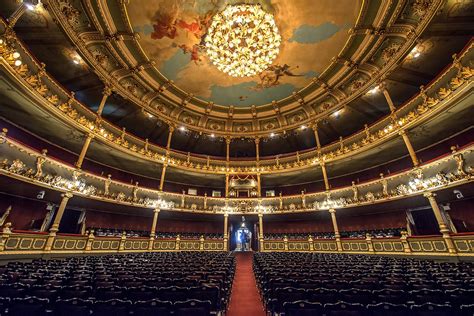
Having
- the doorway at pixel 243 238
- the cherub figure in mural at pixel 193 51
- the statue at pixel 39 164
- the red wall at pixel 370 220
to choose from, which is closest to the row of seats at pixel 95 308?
the statue at pixel 39 164

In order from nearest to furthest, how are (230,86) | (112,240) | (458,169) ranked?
(458,169) < (112,240) < (230,86)

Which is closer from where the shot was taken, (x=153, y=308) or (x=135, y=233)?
(x=153, y=308)

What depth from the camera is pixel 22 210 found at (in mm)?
11672

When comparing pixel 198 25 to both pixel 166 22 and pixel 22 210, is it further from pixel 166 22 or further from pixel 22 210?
pixel 22 210

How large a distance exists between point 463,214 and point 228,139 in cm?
1748

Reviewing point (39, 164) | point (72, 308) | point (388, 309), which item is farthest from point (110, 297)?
point (39, 164)

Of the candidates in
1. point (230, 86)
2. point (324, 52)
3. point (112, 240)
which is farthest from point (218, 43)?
point (112, 240)

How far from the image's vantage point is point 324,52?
13.9 meters

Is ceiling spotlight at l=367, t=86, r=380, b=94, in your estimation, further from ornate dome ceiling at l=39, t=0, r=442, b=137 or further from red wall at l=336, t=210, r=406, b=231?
red wall at l=336, t=210, r=406, b=231

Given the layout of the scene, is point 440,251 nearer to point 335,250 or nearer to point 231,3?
point 335,250

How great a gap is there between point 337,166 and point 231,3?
1465cm

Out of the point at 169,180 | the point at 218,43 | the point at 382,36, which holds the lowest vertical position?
the point at 169,180

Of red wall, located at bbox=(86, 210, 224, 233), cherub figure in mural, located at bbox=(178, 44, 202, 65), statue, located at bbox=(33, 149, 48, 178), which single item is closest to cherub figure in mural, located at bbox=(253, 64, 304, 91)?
cherub figure in mural, located at bbox=(178, 44, 202, 65)

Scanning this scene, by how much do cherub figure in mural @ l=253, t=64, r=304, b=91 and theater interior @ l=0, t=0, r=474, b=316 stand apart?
0.13m
